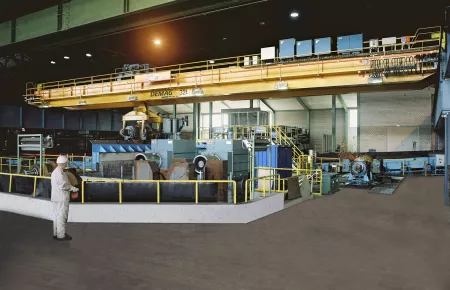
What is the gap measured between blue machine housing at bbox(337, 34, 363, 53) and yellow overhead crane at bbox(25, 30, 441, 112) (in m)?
0.51

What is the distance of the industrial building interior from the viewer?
6.06 meters

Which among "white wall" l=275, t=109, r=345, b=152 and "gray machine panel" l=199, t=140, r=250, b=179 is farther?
"white wall" l=275, t=109, r=345, b=152

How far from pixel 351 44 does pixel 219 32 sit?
39.6ft

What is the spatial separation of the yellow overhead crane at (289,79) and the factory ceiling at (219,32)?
137 inches

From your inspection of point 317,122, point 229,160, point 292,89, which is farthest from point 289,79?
point 317,122

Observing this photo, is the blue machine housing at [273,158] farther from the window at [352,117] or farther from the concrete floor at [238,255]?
the window at [352,117]

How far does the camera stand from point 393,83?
15.2 metres

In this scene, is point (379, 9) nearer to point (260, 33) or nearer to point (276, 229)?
point (260, 33)

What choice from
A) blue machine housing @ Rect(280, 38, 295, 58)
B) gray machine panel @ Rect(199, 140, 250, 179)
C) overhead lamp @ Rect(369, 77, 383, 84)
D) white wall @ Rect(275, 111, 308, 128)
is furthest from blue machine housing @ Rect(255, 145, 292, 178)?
white wall @ Rect(275, 111, 308, 128)

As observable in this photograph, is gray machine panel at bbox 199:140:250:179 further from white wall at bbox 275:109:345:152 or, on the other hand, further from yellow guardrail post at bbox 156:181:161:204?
white wall at bbox 275:109:345:152

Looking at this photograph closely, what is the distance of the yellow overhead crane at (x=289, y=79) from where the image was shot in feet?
48.7

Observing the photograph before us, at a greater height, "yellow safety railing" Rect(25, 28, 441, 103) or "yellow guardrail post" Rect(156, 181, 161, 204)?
"yellow safety railing" Rect(25, 28, 441, 103)

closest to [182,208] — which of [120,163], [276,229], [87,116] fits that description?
[276,229]

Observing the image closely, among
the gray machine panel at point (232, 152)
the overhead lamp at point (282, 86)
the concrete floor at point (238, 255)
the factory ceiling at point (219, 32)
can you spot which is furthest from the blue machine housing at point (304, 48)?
the concrete floor at point (238, 255)
